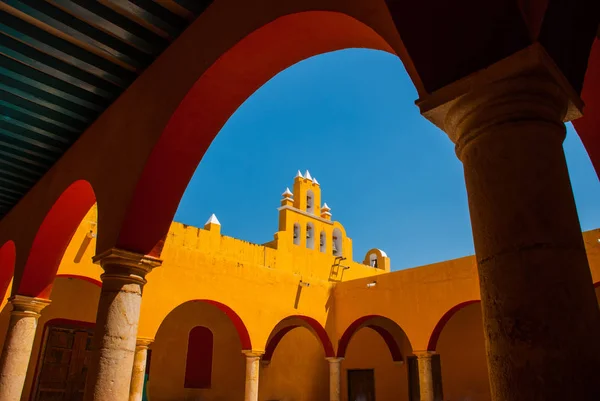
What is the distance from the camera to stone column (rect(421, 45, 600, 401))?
1509 millimetres

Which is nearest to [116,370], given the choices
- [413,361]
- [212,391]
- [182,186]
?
[182,186]

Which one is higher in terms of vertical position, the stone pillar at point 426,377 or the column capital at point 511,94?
the column capital at point 511,94

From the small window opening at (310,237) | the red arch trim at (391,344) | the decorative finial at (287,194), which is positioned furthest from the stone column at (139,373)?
the decorative finial at (287,194)

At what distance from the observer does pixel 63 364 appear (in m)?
11.4

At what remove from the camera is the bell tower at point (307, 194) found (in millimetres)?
17750

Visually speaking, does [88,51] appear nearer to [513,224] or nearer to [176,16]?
[176,16]

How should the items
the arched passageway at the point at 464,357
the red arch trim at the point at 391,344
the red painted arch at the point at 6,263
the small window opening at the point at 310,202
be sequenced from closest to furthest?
the red painted arch at the point at 6,263 < the arched passageway at the point at 464,357 < the red arch trim at the point at 391,344 < the small window opening at the point at 310,202

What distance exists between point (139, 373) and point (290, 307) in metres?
4.45

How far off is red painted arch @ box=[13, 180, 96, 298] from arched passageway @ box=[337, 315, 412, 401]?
32.3ft

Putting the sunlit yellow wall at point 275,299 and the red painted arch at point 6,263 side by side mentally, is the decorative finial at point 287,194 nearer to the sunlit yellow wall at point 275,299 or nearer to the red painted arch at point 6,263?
the sunlit yellow wall at point 275,299

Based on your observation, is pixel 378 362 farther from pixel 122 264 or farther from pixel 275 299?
pixel 122 264

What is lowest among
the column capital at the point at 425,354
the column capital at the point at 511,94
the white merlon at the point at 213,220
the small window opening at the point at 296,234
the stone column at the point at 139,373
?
the stone column at the point at 139,373

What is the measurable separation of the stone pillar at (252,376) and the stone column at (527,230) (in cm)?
1039

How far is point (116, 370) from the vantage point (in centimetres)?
361
